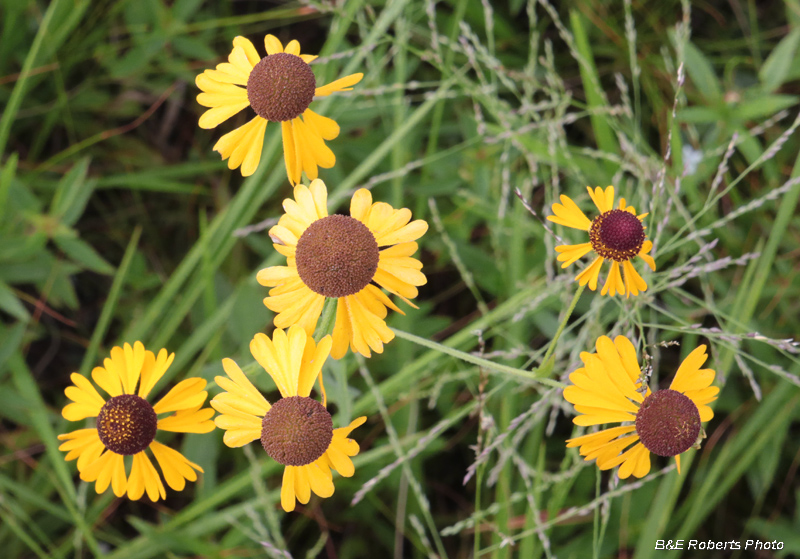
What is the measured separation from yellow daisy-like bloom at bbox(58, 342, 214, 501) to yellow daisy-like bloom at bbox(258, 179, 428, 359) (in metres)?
0.29

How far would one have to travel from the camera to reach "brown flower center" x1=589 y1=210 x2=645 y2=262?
4.37 ft

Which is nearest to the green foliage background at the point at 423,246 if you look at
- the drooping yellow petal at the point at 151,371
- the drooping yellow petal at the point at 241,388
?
the drooping yellow petal at the point at 151,371

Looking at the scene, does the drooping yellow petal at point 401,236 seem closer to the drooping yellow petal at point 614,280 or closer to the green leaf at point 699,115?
the drooping yellow petal at point 614,280

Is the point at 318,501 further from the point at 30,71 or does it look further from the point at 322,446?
the point at 30,71

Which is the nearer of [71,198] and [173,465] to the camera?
[173,465]

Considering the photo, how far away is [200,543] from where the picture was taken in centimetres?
200

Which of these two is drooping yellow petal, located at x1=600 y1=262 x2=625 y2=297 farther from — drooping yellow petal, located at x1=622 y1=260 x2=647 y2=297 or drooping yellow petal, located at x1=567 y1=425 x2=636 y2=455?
drooping yellow petal, located at x1=567 y1=425 x2=636 y2=455

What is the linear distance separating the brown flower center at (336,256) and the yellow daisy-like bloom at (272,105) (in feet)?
0.56

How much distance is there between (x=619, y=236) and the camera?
1335 mm

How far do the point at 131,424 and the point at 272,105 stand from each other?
28.8 inches

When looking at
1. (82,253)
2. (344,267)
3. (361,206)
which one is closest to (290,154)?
(361,206)

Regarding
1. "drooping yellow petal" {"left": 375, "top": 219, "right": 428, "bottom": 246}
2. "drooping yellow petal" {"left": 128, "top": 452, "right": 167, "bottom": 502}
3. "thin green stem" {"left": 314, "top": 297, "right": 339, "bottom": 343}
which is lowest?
"drooping yellow petal" {"left": 128, "top": 452, "right": 167, "bottom": 502}

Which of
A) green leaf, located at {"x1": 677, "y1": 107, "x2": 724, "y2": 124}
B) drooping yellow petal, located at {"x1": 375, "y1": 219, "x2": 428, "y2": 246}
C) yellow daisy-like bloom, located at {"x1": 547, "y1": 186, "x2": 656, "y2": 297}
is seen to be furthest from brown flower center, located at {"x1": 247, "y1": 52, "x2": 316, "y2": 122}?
green leaf, located at {"x1": 677, "y1": 107, "x2": 724, "y2": 124}

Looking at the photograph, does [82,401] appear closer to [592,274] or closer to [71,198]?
[71,198]
